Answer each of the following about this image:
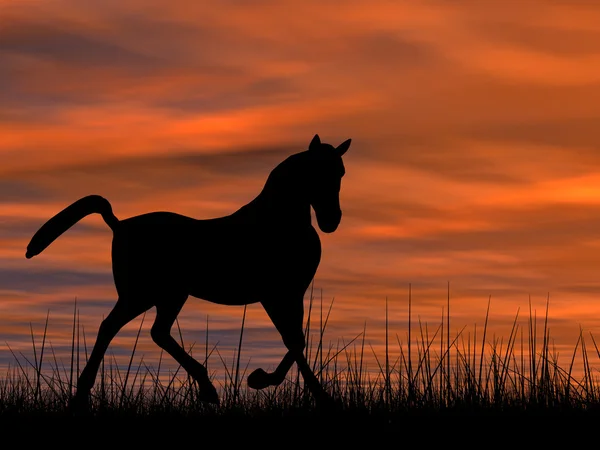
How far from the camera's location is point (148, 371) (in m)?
7.52

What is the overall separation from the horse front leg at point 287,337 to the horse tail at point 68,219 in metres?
1.53

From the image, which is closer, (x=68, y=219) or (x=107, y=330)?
(x=107, y=330)

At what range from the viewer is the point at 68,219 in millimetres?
7668

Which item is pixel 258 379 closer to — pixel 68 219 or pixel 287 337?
pixel 287 337

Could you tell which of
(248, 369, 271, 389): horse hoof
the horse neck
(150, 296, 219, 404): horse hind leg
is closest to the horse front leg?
(248, 369, 271, 389): horse hoof

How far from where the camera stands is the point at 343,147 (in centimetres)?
730

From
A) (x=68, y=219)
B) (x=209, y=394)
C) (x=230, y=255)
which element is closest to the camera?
(x=209, y=394)

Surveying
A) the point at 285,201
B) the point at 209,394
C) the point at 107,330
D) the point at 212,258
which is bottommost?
the point at 209,394

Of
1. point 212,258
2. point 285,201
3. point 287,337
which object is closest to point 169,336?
point 212,258

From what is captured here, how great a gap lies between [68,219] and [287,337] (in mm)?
2012

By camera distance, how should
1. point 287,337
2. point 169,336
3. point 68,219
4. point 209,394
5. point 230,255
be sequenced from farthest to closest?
point 68,219 → point 169,336 → point 230,255 → point 209,394 → point 287,337

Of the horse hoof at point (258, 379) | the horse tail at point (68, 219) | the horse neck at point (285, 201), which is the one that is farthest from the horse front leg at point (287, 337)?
the horse tail at point (68, 219)

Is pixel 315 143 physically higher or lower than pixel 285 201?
higher

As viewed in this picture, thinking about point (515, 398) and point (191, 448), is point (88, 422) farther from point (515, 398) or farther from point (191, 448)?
point (515, 398)
